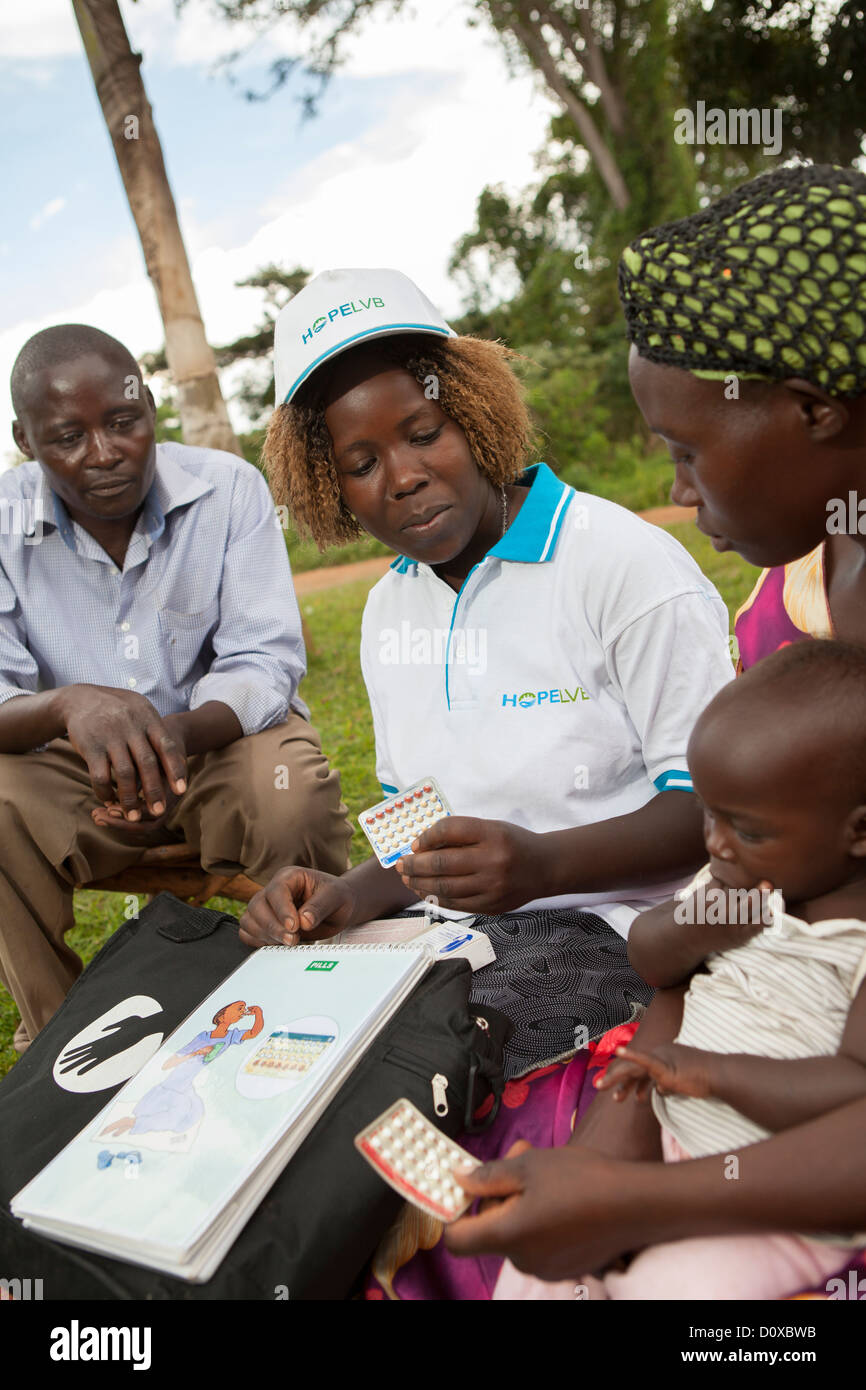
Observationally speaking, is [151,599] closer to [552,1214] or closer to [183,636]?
[183,636]

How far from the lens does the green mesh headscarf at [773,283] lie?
1232mm

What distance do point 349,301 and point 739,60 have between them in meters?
16.2

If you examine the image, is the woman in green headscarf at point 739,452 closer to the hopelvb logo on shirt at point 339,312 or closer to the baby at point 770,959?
the baby at point 770,959

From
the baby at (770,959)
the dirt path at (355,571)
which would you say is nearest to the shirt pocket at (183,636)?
the baby at (770,959)

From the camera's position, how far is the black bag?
129cm

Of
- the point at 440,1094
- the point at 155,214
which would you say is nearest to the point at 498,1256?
the point at 440,1094

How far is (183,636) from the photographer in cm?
299

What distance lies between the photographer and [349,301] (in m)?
1.97

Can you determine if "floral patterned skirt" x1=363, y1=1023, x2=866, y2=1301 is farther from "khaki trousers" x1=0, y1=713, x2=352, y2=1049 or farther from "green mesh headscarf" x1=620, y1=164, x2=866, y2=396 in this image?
"khaki trousers" x1=0, y1=713, x2=352, y2=1049

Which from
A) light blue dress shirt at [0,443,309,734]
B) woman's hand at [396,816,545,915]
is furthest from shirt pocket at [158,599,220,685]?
woman's hand at [396,816,545,915]

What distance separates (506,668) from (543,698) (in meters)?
0.10

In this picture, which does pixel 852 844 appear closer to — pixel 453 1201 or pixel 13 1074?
pixel 453 1201

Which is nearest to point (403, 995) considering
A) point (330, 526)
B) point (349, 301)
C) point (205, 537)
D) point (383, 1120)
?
point (383, 1120)

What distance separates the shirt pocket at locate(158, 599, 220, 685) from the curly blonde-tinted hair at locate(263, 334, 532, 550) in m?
0.77
